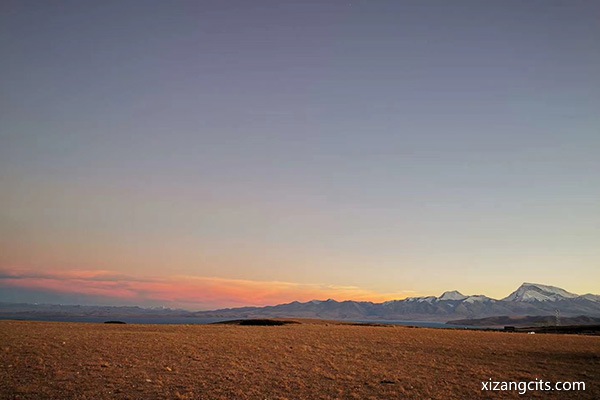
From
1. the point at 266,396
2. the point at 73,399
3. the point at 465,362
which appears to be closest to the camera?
the point at 73,399

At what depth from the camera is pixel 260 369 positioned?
26.7 meters

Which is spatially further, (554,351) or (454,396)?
(554,351)

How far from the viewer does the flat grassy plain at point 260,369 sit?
2086 centimetres

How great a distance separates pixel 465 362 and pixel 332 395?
1591 cm

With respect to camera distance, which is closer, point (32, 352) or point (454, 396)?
point (454, 396)

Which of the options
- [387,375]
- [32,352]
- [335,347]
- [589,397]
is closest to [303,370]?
[387,375]

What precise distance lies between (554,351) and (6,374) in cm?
4366

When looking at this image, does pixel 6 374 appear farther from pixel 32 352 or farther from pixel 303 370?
pixel 303 370

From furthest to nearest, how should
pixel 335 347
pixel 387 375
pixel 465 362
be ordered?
pixel 335 347 → pixel 465 362 → pixel 387 375

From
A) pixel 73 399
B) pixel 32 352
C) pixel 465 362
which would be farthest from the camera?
pixel 465 362

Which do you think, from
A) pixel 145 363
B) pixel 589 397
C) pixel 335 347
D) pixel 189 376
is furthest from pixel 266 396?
pixel 335 347

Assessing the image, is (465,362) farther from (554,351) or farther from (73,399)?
(73,399)

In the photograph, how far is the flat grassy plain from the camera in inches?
821

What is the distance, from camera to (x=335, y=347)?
38812mm
